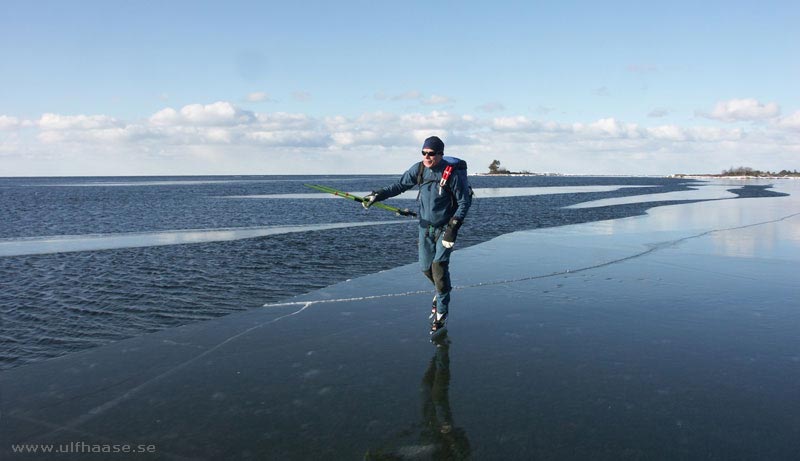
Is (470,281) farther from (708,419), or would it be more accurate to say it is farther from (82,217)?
(82,217)

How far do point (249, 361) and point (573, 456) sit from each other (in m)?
3.79

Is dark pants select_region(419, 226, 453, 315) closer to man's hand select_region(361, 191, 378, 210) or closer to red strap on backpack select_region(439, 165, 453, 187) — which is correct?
red strap on backpack select_region(439, 165, 453, 187)

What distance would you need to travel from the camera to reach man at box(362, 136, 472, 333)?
23.3 ft

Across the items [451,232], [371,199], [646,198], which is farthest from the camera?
[646,198]

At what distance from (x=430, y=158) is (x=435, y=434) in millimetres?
4039

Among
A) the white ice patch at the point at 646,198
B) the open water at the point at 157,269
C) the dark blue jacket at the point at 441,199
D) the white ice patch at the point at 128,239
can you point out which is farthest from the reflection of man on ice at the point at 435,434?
the white ice patch at the point at 646,198

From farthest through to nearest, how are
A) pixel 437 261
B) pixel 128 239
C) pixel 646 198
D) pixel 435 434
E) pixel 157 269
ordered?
1. pixel 646 198
2. pixel 128 239
3. pixel 157 269
4. pixel 437 261
5. pixel 435 434

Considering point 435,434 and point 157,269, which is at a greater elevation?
point 157,269

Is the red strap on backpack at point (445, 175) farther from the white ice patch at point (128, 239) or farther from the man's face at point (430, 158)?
the white ice patch at point (128, 239)

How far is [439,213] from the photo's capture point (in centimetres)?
721

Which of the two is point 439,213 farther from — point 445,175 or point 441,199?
point 445,175

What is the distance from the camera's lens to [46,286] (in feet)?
34.8

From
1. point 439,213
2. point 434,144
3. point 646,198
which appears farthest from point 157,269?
point 646,198

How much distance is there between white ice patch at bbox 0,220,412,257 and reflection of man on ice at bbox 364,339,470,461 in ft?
50.1
